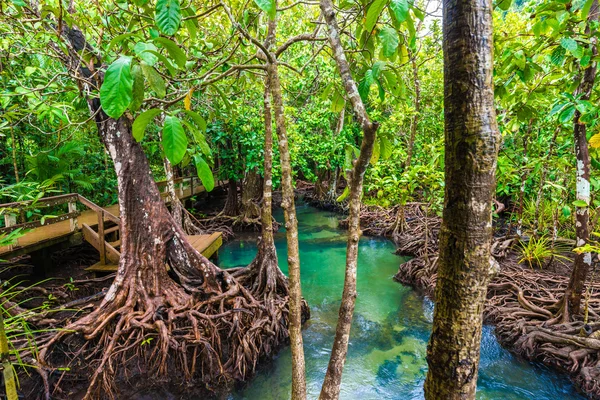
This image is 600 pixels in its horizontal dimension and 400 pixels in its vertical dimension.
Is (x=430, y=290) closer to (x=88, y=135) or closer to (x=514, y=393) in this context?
(x=514, y=393)

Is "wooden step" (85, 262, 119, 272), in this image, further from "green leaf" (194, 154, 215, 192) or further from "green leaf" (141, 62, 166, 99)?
"green leaf" (141, 62, 166, 99)

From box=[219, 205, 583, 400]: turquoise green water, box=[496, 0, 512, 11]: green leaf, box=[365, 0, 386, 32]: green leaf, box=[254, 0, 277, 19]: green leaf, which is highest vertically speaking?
box=[496, 0, 512, 11]: green leaf

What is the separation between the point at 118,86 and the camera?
1.00m

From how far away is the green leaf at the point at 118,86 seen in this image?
100 centimetres

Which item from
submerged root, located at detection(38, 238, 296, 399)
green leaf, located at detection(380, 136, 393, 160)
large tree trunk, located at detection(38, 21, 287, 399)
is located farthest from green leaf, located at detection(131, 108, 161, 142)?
submerged root, located at detection(38, 238, 296, 399)

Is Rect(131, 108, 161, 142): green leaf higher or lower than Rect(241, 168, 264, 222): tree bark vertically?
higher

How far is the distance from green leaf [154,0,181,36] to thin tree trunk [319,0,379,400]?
0.82 metres

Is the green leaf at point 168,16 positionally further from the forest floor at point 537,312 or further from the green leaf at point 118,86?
the forest floor at point 537,312

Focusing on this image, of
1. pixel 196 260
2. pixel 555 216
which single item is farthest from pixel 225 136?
pixel 555 216

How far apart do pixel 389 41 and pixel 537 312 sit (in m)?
5.42

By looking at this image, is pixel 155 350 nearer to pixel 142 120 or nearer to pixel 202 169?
pixel 202 169

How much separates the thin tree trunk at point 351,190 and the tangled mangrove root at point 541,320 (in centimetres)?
379

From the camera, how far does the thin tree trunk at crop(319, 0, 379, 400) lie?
1.55 meters

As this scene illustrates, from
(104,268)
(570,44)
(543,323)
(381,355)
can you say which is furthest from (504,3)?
(104,268)
